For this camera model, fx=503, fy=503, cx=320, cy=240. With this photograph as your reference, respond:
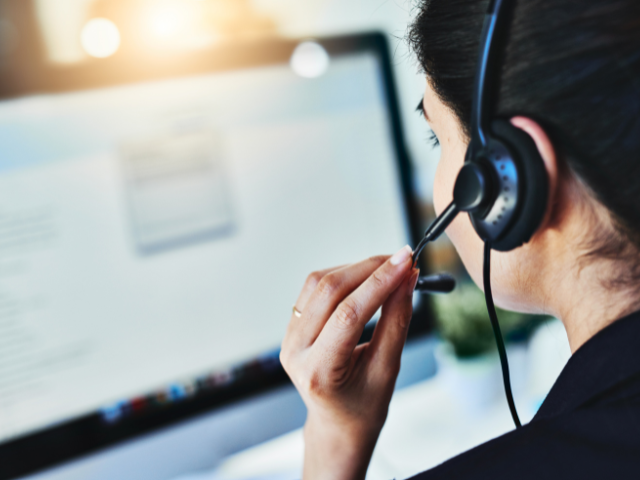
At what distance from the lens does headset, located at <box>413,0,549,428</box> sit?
12.5 inches

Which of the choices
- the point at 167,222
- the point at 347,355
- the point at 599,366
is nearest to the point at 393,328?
the point at 347,355

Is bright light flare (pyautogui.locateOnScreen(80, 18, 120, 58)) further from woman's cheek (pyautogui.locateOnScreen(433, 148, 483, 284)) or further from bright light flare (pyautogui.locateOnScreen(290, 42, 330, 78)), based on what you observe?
woman's cheek (pyautogui.locateOnScreen(433, 148, 483, 284))

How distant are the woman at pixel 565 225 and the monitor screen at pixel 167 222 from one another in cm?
20

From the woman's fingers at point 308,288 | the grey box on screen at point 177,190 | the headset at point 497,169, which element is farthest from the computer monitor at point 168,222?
the headset at point 497,169

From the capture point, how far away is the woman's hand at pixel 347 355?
445mm

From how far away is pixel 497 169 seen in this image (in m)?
0.34

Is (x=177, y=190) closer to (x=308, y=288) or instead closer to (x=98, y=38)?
(x=308, y=288)

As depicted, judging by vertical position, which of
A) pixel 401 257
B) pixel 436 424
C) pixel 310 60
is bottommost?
pixel 436 424

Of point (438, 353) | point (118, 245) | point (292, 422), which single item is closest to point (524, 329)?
point (438, 353)

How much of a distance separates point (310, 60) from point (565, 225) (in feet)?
1.39

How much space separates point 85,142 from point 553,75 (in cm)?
46

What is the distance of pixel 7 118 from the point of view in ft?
1.66

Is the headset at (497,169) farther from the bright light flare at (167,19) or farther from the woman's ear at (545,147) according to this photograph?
the bright light flare at (167,19)

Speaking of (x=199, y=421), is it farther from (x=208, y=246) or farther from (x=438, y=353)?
(x=438, y=353)
